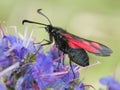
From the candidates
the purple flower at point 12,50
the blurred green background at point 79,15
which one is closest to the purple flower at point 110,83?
the purple flower at point 12,50

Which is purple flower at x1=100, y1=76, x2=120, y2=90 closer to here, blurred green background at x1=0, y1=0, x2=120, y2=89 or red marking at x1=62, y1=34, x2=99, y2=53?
red marking at x1=62, y1=34, x2=99, y2=53

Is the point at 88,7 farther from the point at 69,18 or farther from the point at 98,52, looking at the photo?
the point at 98,52

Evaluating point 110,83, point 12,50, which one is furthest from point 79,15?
point 12,50

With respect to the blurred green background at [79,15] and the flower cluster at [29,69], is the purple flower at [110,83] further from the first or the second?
the blurred green background at [79,15]

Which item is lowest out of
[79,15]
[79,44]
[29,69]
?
[79,15]

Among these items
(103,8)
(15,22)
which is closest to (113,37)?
(103,8)

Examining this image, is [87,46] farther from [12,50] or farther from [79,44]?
[12,50]

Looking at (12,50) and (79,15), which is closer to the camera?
(12,50)
